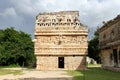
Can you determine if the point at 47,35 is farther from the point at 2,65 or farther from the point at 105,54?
the point at 2,65

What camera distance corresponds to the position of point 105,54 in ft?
110

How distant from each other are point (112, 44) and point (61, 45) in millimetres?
6410

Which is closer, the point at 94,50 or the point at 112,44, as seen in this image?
the point at 112,44

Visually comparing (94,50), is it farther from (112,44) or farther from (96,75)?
(96,75)

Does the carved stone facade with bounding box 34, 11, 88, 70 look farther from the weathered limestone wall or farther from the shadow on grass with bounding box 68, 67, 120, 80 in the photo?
the shadow on grass with bounding box 68, 67, 120, 80

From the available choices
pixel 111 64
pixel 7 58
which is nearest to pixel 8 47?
pixel 7 58

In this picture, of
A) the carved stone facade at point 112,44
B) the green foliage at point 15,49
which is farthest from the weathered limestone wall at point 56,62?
the green foliage at point 15,49

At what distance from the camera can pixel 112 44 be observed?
2820 cm

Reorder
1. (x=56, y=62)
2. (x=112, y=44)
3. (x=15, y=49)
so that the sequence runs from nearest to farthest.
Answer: (x=112, y=44), (x=56, y=62), (x=15, y=49)

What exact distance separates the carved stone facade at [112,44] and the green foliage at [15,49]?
1220 cm

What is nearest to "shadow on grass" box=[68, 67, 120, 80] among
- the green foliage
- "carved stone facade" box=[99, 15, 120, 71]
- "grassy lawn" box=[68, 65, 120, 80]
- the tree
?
"grassy lawn" box=[68, 65, 120, 80]

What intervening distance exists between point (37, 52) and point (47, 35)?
2.44 meters

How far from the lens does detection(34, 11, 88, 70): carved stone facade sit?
31.0 m

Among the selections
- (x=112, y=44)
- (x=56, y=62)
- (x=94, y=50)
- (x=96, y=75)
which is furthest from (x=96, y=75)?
(x=94, y=50)
